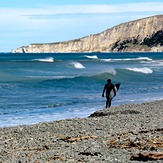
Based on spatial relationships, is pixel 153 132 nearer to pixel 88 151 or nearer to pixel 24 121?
pixel 88 151

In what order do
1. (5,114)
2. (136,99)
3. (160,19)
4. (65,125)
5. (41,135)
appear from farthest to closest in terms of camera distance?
(160,19) → (136,99) → (5,114) → (65,125) → (41,135)

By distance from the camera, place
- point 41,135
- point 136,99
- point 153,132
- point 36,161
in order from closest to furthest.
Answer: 1. point 36,161
2. point 153,132
3. point 41,135
4. point 136,99

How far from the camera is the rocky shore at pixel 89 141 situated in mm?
8766

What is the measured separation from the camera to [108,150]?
9.35 m

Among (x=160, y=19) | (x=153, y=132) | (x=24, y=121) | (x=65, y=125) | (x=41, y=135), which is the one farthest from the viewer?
(x=160, y=19)

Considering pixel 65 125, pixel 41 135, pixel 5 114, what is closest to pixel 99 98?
pixel 5 114

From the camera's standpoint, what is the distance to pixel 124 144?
385 inches

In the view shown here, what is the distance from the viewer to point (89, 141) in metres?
10.4

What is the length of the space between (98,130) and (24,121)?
4.82 metres

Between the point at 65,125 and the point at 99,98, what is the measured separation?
11.3 metres

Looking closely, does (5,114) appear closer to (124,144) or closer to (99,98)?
(99,98)

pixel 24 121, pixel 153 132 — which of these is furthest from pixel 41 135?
pixel 24 121

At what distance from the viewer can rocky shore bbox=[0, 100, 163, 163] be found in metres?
8.77

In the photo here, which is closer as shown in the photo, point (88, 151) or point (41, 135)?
point (88, 151)
